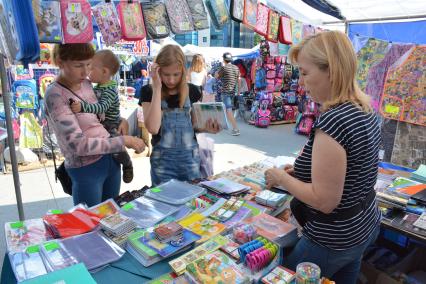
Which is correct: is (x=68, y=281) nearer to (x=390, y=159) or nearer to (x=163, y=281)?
(x=163, y=281)

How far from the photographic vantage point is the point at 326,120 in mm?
1045

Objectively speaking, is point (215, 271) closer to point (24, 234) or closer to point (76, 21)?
point (24, 234)

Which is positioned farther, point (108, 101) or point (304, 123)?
point (304, 123)

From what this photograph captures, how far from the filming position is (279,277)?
3.53ft

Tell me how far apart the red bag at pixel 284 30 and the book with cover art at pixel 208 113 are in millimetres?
1138

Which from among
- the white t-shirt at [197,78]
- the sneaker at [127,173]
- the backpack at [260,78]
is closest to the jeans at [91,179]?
the sneaker at [127,173]

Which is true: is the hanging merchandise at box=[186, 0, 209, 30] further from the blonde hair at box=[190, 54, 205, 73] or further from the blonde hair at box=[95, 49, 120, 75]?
the blonde hair at box=[190, 54, 205, 73]

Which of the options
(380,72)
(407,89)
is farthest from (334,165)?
(380,72)

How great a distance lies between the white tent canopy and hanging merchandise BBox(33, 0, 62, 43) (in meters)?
2.25

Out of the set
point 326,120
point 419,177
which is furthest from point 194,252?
point 419,177

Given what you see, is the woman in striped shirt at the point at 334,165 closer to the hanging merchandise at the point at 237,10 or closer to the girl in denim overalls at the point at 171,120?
the girl in denim overalls at the point at 171,120

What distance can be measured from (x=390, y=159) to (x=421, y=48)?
110 cm

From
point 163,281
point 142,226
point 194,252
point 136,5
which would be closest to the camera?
point 163,281

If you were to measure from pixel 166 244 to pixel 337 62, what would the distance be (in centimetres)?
92
